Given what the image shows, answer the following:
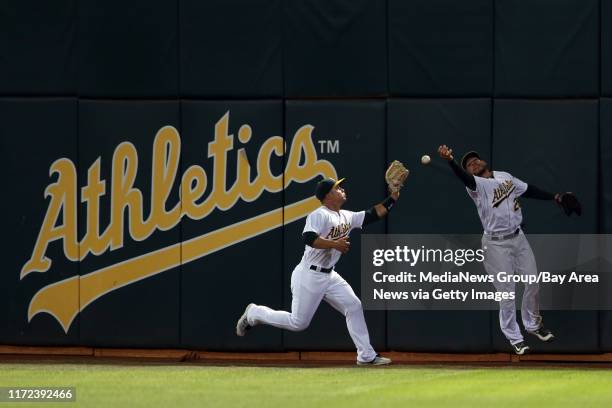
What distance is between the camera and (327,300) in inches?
541

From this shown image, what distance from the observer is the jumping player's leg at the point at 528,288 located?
14.6 m

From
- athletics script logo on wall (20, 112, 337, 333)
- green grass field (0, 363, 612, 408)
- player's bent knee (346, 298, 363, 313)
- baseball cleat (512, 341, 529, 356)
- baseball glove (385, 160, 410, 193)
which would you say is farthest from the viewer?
athletics script logo on wall (20, 112, 337, 333)

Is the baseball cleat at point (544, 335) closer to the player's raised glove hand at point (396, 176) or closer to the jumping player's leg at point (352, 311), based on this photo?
the jumping player's leg at point (352, 311)

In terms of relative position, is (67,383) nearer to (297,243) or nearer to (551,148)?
(297,243)

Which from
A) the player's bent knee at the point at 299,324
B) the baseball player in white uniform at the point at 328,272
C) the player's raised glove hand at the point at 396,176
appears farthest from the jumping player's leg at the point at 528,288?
the player's bent knee at the point at 299,324

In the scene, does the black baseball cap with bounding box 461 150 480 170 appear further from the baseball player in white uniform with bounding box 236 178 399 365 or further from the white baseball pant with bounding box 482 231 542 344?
the baseball player in white uniform with bounding box 236 178 399 365

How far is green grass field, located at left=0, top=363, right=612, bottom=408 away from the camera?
36.7 feet

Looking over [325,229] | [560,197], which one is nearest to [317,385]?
[325,229]

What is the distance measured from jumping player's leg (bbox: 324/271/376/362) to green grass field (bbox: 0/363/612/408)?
21 cm

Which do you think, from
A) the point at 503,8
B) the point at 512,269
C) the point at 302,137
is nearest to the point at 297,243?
the point at 302,137

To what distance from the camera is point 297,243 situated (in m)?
14.8

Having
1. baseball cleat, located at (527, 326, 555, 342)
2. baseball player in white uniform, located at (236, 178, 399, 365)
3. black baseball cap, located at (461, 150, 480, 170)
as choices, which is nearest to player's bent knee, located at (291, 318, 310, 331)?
baseball player in white uniform, located at (236, 178, 399, 365)

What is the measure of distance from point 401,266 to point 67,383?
410 centimetres

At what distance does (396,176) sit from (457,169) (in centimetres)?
69
